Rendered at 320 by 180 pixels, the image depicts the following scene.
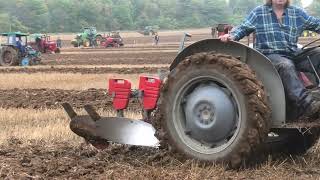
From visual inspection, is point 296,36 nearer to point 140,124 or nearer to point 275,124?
point 275,124

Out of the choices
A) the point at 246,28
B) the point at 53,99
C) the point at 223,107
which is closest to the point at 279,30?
the point at 246,28

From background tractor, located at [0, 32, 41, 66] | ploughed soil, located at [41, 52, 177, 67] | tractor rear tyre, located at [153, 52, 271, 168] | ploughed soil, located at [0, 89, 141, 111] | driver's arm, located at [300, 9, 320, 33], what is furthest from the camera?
background tractor, located at [0, 32, 41, 66]

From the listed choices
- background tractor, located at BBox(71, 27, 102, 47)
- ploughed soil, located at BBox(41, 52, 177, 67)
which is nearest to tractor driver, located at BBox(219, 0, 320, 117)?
ploughed soil, located at BBox(41, 52, 177, 67)

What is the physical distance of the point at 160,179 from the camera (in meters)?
4.60

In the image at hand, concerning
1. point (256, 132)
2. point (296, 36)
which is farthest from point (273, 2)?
point (256, 132)

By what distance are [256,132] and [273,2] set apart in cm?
136

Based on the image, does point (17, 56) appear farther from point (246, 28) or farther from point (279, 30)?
point (279, 30)

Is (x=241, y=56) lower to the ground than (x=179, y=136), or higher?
higher

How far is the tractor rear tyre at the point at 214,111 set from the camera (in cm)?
471

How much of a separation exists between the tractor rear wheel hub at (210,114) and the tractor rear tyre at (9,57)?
2572cm

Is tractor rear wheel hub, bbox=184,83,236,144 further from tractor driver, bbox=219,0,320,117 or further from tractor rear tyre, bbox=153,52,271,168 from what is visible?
tractor driver, bbox=219,0,320,117

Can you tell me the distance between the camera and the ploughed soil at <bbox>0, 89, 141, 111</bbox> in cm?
1148

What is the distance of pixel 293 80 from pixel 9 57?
2661cm

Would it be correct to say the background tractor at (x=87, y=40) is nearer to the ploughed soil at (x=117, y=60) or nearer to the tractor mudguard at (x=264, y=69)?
the ploughed soil at (x=117, y=60)
